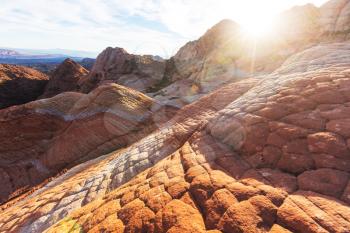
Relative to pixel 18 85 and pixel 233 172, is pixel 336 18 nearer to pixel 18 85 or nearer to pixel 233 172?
pixel 233 172

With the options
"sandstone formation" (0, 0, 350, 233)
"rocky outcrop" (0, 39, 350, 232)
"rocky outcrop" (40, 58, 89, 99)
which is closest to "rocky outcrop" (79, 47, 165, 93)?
"rocky outcrop" (40, 58, 89, 99)

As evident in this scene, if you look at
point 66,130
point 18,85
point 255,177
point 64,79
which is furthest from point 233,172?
point 64,79

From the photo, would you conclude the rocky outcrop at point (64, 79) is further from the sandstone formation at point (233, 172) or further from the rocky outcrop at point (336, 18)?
the rocky outcrop at point (336, 18)

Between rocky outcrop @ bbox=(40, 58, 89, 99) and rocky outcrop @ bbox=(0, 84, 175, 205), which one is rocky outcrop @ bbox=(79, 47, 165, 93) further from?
rocky outcrop @ bbox=(0, 84, 175, 205)

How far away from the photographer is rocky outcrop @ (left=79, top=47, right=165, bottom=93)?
40.0 metres

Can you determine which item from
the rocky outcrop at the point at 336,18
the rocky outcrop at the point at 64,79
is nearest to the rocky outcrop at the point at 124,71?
the rocky outcrop at the point at 64,79

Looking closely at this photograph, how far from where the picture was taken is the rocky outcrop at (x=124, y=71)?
3997cm

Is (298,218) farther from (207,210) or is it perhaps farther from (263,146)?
(263,146)

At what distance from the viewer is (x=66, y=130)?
716 inches

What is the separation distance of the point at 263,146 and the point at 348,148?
5.02ft

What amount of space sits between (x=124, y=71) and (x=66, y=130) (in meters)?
24.9

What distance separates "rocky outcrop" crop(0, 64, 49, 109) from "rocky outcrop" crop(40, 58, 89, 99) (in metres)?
1.79

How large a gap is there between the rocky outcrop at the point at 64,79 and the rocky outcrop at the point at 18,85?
5.87 feet

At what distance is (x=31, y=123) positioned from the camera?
18859mm
